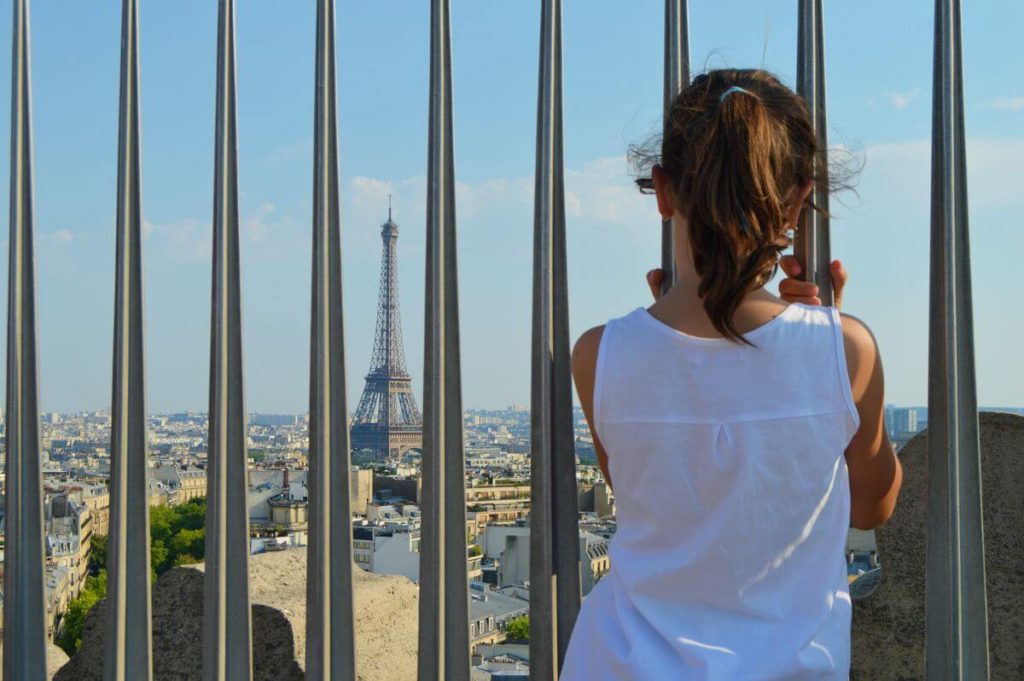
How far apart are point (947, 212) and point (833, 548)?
3.83 ft

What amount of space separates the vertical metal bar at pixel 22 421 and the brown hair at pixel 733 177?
6.78ft

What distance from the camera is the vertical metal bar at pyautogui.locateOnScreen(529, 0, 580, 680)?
7.50 feet

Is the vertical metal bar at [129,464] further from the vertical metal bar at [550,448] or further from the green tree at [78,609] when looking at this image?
the green tree at [78,609]

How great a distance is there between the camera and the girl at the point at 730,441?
3.79 ft

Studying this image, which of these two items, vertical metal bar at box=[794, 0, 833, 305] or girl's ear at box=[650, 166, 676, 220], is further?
vertical metal bar at box=[794, 0, 833, 305]

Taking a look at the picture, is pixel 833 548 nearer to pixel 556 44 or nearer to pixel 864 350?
pixel 864 350

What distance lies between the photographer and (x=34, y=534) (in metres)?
2.75

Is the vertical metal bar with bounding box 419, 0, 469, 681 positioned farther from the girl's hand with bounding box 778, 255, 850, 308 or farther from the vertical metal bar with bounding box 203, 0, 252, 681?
the girl's hand with bounding box 778, 255, 850, 308

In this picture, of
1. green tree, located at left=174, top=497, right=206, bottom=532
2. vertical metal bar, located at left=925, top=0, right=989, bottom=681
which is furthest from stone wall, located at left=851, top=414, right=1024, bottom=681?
green tree, located at left=174, top=497, right=206, bottom=532

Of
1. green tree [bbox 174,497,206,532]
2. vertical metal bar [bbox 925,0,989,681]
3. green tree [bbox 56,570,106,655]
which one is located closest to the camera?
vertical metal bar [bbox 925,0,989,681]

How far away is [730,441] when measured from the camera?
45.6 inches

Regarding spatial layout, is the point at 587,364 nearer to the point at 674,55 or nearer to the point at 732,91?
the point at 732,91

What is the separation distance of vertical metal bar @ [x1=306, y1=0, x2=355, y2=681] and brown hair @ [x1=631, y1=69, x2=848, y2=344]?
1386 millimetres

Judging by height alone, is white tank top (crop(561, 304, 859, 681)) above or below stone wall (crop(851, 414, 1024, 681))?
above
